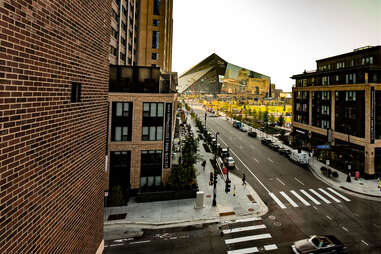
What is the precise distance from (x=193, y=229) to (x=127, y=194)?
8.88 m

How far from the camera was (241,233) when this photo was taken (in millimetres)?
15844

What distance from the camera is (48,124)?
388 centimetres

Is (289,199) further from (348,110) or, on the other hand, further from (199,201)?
(348,110)

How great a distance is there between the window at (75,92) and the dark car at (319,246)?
15.4 metres

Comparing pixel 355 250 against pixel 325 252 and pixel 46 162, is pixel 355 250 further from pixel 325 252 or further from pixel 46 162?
pixel 46 162

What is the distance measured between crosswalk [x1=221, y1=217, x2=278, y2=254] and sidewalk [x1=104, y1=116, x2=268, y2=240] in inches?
41.0

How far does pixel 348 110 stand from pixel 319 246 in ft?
89.1

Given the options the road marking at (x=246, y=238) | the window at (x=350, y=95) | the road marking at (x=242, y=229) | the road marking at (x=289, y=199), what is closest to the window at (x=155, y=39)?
the window at (x=350, y=95)

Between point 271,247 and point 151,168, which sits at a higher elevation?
point 151,168

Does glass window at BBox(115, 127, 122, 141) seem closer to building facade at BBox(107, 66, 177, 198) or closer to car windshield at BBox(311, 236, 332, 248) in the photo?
building facade at BBox(107, 66, 177, 198)

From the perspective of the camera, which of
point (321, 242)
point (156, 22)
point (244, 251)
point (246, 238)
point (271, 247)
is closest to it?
point (321, 242)

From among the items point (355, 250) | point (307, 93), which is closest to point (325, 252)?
point (355, 250)

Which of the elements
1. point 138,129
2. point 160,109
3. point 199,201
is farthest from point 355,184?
point 138,129

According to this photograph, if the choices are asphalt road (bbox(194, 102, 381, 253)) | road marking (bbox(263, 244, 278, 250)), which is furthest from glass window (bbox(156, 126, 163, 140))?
road marking (bbox(263, 244, 278, 250))
